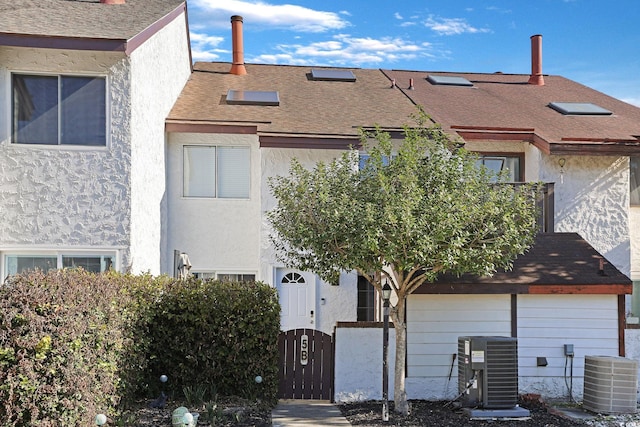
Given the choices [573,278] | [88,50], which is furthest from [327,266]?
[88,50]

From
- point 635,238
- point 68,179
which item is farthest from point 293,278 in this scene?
point 635,238

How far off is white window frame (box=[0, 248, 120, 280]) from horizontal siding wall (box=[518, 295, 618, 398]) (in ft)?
22.7

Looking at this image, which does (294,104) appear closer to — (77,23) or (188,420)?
(77,23)

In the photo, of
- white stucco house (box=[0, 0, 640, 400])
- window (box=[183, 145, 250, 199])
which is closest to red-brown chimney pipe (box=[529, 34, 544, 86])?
white stucco house (box=[0, 0, 640, 400])

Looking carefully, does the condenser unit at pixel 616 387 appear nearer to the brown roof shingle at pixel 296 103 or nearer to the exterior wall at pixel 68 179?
the brown roof shingle at pixel 296 103

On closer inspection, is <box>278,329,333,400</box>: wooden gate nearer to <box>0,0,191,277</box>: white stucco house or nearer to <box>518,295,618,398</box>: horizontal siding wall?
<box>0,0,191,277</box>: white stucco house

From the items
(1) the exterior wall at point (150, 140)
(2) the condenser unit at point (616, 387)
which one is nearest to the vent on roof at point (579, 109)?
(2) the condenser unit at point (616, 387)

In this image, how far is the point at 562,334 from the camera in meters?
12.6

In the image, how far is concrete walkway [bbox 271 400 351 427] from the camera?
34.0ft

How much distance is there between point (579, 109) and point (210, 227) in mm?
9982

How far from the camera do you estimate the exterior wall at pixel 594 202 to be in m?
16.5

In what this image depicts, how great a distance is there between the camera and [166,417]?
10234 mm

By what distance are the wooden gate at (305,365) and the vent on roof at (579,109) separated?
10.2 metres

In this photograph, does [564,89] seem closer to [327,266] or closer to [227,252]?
[227,252]
